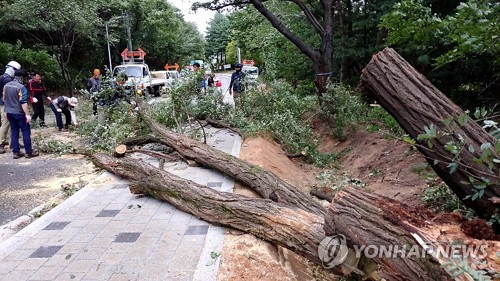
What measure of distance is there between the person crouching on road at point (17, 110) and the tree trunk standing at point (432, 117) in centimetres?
666

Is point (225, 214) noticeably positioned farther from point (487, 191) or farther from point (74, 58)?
point (74, 58)

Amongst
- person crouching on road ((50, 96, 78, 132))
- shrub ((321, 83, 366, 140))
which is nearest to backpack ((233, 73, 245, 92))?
shrub ((321, 83, 366, 140))

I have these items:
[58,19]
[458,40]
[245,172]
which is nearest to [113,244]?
[245,172]

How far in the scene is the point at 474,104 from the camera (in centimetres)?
833

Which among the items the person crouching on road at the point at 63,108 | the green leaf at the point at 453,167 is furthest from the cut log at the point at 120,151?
the green leaf at the point at 453,167

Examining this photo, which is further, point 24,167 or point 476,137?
point 24,167

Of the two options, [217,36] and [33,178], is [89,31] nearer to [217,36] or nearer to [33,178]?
[33,178]

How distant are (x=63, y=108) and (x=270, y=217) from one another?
8621 millimetres

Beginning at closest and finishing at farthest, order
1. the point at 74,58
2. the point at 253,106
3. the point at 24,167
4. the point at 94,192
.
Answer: the point at 94,192 < the point at 24,167 < the point at 253,106 < the point at 74,58

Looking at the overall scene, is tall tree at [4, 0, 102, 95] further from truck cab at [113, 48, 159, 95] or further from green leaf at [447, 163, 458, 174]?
green leaf at [447, 163, 458, 174]

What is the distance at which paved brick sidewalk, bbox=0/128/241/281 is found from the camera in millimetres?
3230

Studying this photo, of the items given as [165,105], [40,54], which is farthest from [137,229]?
[40,54]

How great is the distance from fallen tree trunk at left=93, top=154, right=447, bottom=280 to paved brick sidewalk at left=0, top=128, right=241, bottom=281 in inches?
6.3

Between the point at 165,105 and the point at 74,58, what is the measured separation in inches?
822
